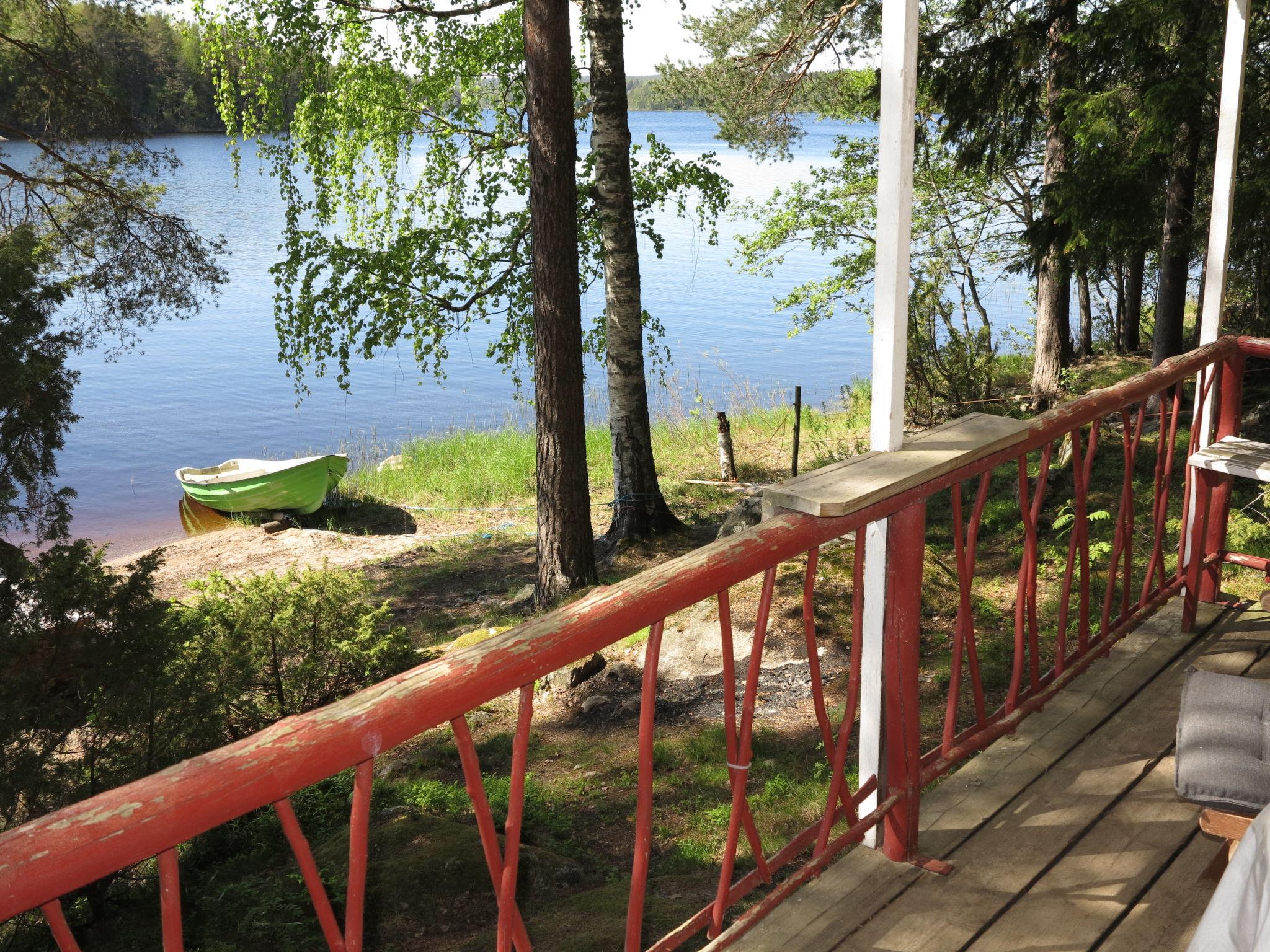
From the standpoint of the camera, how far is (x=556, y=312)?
767 centimetres

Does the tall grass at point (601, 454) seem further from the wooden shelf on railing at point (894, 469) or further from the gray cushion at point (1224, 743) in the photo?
the gray cushion at point (1224, 743)

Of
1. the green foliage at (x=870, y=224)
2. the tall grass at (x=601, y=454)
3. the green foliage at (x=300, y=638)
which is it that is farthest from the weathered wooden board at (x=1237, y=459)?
the green foliage at (x=870, y=224)

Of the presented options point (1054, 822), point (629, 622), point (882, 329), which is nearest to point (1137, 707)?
point (1054, 822)

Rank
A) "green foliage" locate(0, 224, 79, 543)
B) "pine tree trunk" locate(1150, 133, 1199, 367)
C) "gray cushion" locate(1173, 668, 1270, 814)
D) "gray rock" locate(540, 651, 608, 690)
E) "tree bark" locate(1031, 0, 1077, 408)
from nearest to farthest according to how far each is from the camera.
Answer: "gray cushion" locate(1173, 668, 1270, 814) → "green foliage" locate(0, 224, 79, 543) → "gray rock" locate(540, 651, 608, 690) → "pine tree trunk" locate(1150, 133, 1199, 367) → "tree bark" locate(1031, 0, 1077, 408)

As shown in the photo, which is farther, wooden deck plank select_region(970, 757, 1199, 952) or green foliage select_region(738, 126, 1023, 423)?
green foliage select_region(738, 126, 1023, 423)

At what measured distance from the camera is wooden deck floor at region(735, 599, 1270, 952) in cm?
224

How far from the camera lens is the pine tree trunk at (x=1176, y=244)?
23.7ft

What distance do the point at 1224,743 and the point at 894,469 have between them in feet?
2.93

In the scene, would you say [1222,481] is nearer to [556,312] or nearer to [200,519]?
[556,312]

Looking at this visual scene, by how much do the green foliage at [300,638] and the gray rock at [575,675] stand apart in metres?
0.83

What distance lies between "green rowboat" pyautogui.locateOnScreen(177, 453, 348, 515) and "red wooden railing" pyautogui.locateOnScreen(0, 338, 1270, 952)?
1155cm

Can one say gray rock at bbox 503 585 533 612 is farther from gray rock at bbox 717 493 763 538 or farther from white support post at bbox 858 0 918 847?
white support post at bbox 858 0 918 847

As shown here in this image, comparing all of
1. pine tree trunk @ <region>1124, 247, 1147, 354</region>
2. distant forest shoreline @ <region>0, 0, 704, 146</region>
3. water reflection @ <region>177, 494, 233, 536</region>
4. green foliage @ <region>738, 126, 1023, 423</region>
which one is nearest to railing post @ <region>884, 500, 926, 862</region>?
distant forest shoreline @ <region>0, 0, 704, 146</region>

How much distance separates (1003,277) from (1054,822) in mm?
10206
